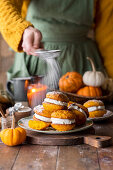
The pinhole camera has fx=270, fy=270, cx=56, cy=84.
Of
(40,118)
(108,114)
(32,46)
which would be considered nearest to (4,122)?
(40,118)

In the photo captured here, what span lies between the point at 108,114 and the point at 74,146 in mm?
350

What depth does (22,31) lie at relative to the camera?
4.69 feet

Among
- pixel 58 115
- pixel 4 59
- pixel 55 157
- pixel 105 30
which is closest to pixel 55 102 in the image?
pixel 58 115

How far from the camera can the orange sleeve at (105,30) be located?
199 centimetres

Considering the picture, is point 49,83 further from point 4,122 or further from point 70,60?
point 4,122

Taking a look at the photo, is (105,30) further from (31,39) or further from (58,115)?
(58,115)

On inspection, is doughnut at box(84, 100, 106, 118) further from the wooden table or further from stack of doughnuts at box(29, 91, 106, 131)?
the wooden table

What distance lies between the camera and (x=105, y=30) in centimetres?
205

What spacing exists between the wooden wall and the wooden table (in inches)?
70.1

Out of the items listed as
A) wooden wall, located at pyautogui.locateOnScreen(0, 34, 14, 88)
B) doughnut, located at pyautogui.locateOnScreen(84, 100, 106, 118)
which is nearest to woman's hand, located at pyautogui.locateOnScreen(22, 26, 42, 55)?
doughnut, located at pyautogui.locateOnScreen(84, 100, 106, 118)

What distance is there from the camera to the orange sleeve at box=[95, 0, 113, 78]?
1.99 meters

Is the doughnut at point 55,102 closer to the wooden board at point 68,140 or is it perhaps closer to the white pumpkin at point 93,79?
the wooden board at point 68,140

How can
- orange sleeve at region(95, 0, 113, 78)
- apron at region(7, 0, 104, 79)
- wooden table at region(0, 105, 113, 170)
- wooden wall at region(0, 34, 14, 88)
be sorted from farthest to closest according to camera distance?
wooden wall at region(0, 34, 14, 88), orange sleeve at region(95, 0, 113, 78), apron at region(7, 0, 104, 79), wooden table at region(0, 105, 113, 170)

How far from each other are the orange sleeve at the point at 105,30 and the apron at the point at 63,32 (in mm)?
104
